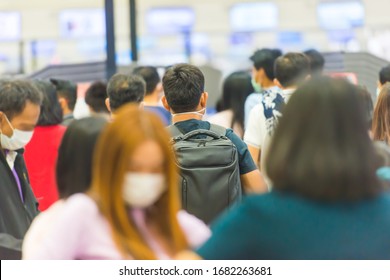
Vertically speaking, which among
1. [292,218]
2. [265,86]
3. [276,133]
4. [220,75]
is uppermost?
[276,133]

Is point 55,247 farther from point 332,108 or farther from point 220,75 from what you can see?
point 220,75

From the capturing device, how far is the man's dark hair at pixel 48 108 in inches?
155

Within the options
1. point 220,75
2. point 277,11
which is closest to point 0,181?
point 220,75

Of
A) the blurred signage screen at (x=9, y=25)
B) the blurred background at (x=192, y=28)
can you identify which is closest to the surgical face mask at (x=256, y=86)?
the blurred background at (x=192, y=28)

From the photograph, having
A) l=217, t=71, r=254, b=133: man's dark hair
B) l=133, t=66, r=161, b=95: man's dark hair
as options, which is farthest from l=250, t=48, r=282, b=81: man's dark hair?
l=133, t=66, r=161, b=95: man's dark hair

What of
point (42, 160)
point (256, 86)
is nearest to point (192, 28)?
point (256, 86)

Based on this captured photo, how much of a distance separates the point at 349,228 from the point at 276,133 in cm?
24

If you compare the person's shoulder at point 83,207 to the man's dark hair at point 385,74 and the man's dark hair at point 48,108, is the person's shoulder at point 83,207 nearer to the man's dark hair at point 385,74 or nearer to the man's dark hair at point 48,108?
the man's dark hair at point 48,108

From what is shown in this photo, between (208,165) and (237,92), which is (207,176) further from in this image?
(237,92)

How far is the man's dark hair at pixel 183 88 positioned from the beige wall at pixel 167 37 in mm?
13657

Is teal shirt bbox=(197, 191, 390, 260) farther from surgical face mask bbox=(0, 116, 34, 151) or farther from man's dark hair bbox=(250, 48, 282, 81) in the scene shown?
man's dark hair bbox=(250, 48, 282, 81)

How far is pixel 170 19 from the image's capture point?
56.1ft

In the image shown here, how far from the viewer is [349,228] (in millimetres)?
1439

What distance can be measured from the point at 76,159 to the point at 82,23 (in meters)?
15.7
